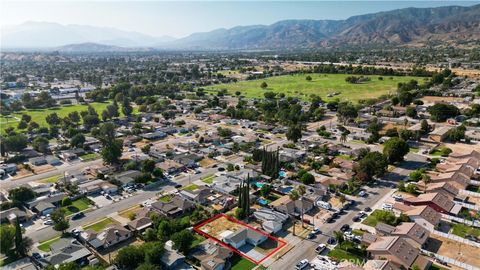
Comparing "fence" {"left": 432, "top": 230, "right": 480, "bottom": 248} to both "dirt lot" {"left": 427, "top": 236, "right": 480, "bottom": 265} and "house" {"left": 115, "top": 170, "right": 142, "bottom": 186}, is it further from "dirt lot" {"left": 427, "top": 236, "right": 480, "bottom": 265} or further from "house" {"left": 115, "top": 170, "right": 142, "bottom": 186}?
"house" {"left": 115, "top": 170, "right": 142, "bottom": 186}

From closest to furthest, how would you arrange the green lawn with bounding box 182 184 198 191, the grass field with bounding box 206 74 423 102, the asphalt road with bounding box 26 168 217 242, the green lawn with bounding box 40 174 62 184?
the asphalt road with bounding box 26 168 217 242
the green lawn with bounding box 182 184 198 191
the green lawn with bounding box 40 174 62 184
the grass field with bounding box 206 74 423 102

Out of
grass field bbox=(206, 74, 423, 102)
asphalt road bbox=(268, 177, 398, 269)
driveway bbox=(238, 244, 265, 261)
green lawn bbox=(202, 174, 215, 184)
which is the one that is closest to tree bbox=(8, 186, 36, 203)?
green lawn bbox=(202, 174, 215, 184)

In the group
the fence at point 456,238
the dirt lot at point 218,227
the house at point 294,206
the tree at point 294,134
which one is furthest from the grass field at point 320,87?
the dirt lot at point 218,227

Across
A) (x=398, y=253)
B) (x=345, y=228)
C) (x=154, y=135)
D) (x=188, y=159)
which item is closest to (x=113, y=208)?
(x=188, y=159)

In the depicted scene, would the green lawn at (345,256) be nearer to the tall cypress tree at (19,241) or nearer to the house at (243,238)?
the house at (243,238)

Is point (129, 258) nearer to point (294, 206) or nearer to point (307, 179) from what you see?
point (294, 206)

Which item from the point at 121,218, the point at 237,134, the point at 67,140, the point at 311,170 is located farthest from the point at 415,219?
the point at 67,140
